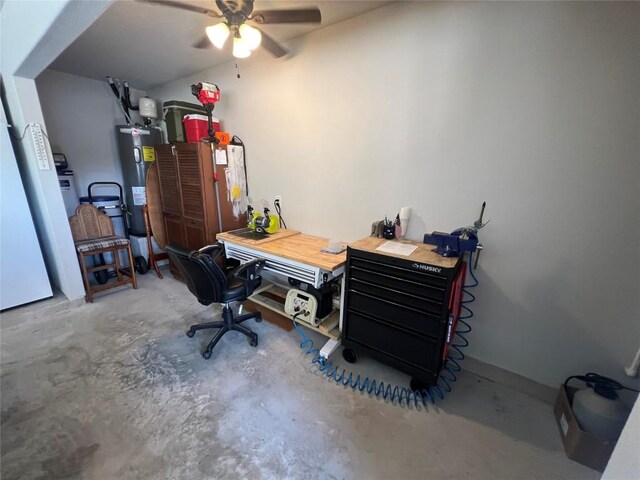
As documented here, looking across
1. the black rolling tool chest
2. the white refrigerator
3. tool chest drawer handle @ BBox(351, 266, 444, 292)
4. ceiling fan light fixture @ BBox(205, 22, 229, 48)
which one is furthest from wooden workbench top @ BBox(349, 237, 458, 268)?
the white refrigerator

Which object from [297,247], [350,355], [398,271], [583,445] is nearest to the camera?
[583,445]

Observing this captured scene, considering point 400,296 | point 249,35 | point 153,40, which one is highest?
point 153,40

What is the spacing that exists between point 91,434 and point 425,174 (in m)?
2.60

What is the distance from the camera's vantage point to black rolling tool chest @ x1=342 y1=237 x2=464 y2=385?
1464 millimetres

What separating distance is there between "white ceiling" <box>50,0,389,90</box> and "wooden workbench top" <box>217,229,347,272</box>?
1552mm

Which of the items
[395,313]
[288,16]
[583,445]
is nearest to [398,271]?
[395,313]

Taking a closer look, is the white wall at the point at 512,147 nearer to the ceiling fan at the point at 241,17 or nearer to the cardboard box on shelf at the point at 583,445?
the cardboard box on shelf at the point at 583,445

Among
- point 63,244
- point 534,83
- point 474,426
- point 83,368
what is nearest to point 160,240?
point 63,244

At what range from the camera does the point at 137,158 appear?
326cm

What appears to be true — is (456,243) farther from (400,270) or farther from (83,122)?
(83,122)

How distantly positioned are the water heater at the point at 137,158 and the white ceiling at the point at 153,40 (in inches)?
26.5

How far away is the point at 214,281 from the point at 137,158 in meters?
2.52

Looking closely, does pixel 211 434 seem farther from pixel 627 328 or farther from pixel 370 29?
pixel 370 29

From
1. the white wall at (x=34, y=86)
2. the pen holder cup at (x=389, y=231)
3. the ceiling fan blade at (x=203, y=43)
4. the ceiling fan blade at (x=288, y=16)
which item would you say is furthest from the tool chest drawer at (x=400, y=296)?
the white wall at (x=34, y=86)
